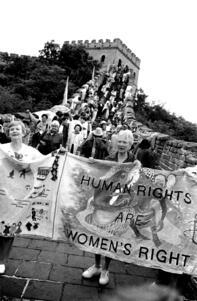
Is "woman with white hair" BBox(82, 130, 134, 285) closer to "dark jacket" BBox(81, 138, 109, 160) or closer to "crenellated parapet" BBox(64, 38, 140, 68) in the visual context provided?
"dark jacket" BBox(81, 138, 109, 160)

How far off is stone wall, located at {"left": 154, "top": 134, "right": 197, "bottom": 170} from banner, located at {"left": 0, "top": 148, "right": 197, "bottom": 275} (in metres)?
1.93

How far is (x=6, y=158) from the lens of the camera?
11.6 feet

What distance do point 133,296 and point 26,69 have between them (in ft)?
120

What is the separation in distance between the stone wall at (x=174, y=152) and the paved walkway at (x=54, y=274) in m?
2.26

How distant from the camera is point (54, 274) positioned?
3.59 metres

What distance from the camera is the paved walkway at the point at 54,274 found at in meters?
3.24

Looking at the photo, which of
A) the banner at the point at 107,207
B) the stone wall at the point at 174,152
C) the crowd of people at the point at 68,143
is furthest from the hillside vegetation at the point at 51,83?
the banner at the point at 107,207

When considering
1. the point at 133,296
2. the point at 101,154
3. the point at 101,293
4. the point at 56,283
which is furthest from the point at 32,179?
the point at 101,154

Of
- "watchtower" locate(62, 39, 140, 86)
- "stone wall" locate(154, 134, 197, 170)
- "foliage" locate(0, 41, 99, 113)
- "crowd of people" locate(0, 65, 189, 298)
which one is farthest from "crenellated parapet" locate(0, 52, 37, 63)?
"stone wall" locate(154, 134, 197, 170)

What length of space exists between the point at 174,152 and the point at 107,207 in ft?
11.5

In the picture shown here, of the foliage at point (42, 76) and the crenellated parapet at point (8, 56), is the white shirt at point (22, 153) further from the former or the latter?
the crenellated parapet at point (8, 56)

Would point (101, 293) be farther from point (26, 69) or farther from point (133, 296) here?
point (26, 69)

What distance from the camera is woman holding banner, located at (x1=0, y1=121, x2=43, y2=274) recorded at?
11.2 feet

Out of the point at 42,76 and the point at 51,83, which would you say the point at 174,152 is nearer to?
the point at 51,83
